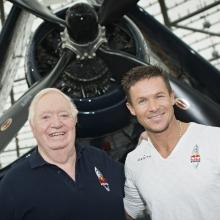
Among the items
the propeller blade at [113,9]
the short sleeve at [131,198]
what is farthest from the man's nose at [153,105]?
the propeller blade at [113,9]

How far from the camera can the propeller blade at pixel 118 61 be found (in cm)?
383

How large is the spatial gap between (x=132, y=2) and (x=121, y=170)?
212cm

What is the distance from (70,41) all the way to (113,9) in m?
0.56

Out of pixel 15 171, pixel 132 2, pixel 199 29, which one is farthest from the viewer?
pixel 199 29

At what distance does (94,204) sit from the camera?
6.28 feet

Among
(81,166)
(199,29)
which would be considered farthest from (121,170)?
(199,29)

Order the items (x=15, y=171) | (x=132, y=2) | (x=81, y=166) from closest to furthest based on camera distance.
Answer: (x=15, y=171), (x=81, y=166), (x=132, y=2)

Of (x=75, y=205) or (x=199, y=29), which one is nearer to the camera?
(x=75, y=205)

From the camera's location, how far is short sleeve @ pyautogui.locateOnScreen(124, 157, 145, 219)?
2119 millimetres

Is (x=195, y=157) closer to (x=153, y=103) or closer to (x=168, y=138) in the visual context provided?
(x=168, y=138)

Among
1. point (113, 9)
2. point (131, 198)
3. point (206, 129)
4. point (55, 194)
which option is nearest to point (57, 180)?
point (55, 194)

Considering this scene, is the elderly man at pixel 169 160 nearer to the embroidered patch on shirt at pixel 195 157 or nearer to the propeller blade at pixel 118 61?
the embroidered patch on shirt at pixel 195 157

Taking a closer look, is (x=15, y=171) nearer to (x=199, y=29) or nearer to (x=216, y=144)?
(x=216, y=144)

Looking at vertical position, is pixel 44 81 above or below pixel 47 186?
above
